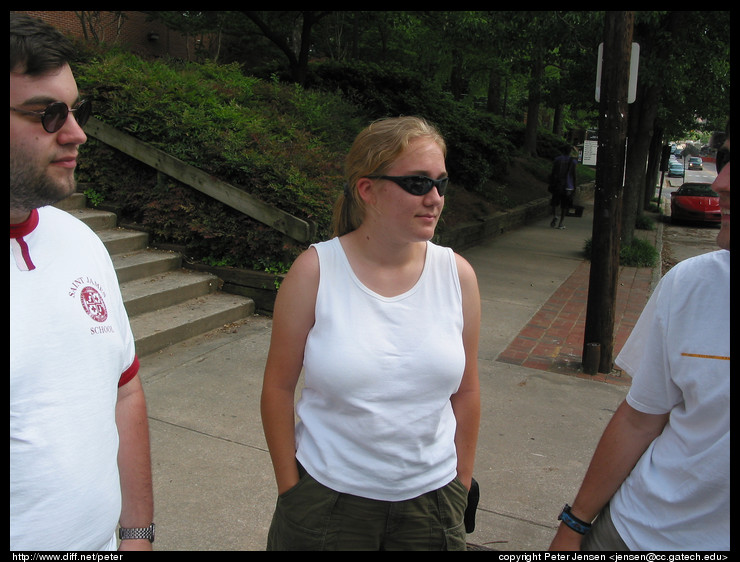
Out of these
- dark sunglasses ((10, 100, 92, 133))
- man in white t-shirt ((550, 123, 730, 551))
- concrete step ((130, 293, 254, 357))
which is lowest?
concrete step ((130, 293, 254, 357))

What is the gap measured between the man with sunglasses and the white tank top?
21.9 inches

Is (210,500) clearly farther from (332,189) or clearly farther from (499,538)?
(332,189)

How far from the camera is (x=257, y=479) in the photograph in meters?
3.57

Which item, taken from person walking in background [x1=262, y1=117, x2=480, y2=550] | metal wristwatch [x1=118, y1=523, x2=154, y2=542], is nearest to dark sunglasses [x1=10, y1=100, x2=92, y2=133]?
person walking in background [x1=262, y1=117, x2=480, y2=550]

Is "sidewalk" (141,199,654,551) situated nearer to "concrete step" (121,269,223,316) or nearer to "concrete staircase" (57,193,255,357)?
"concrete staircase" (57,193,255,357)

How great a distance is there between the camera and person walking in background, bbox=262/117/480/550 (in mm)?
1860

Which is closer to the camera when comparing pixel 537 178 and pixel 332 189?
pixel 332 189

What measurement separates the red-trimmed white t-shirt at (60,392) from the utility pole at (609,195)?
479 centimetres

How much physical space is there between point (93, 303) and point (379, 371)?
0.77m

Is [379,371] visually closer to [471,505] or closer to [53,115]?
[471,505]
